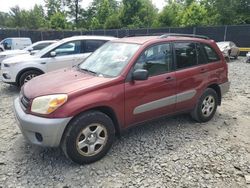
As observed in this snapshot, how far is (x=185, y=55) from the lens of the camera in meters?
4.62

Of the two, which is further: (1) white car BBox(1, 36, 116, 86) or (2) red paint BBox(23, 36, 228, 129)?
(1) white car BBox(1, 36, 116, 86)

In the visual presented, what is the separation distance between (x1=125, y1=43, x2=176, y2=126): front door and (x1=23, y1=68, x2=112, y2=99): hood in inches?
19.6

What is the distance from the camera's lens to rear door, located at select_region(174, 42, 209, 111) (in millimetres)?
4453

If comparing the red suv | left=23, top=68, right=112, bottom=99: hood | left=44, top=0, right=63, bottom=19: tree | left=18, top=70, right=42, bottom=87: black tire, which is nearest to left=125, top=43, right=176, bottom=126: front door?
the red suv

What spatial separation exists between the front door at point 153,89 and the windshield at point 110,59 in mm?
211

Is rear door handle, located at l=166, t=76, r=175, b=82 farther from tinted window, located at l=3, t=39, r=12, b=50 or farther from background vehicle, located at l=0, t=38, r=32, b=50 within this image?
tinted window, located at l=3, t=39, r=12, b=50

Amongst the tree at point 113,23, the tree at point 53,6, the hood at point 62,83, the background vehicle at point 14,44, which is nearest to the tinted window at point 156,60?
the hood at point 62,83

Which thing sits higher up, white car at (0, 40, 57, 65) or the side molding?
white car at (0, 40, 57, 65)

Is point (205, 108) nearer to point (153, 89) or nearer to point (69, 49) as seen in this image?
point (153, 89)

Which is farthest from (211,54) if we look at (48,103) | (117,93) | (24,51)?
(24,51)

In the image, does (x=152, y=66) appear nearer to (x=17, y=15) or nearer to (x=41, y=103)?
(x=41, y=103)

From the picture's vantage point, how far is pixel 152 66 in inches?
162

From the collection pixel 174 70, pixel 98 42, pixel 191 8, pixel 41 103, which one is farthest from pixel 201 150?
pixel 191 8

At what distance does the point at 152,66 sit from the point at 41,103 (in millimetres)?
1794
